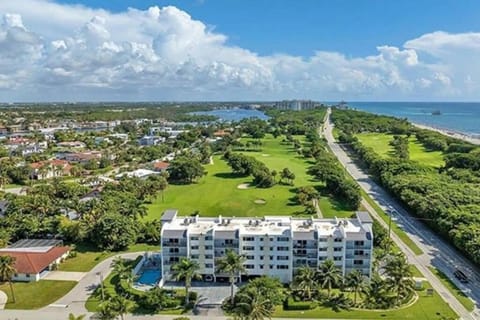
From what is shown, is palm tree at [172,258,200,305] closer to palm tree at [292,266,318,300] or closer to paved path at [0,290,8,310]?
palm tree at [292,266,318,300]

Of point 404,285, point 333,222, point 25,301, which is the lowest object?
point 25,301

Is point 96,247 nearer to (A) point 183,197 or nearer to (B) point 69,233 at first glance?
(B) point 69,233

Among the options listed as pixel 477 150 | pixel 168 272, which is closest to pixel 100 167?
pixel 168 272

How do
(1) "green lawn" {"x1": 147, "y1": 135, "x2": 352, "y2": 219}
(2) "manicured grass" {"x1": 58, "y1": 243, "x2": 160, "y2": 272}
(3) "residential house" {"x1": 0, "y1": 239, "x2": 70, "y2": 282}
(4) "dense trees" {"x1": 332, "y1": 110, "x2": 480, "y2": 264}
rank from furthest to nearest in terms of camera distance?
(1) "green lawn" {"x1": 147, "y1": 135, "x2": 352, "y2": 219} → (4) "dense trees" {"x1": 332, "y1": 110, "x2": 480, "y2": 264} → (2) "manicured grass" {"x1": 58, "y1": 243, "x2": 160, "y2": 272} → (3) "residential house" {"x1": 0, "y1": 239, "x2": 70, "y2": 282}

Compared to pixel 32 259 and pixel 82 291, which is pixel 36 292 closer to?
pixel 82 291

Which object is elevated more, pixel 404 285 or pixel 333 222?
pixel 333 222

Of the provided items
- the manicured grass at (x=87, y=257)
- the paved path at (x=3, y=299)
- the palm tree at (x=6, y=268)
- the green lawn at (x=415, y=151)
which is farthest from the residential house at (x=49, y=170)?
the green lawn at (x=415, y=151)

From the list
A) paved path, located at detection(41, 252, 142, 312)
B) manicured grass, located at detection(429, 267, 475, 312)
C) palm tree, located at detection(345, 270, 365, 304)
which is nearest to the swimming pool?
paved path, located at detection(41, 252, 142, 312)
